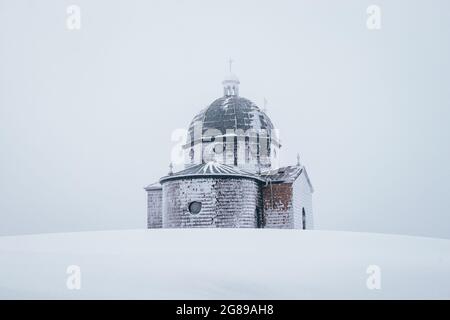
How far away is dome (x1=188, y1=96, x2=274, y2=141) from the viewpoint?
27594 mm

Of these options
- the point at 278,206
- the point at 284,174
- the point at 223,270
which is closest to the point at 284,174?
the point at 284,174

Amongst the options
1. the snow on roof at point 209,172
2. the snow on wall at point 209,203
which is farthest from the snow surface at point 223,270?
the snow on roof at point 209,172

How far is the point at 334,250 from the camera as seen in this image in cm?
1509

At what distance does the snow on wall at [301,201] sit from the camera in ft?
81.2

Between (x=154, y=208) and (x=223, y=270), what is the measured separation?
16.3 m

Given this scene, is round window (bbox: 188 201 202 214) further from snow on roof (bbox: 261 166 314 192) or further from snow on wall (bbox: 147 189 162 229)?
snow on wall (bbox: 147 189 162 229)

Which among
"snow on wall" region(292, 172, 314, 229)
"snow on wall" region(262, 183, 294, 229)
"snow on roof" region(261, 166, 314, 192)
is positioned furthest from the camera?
"snow on wall" region(292, 172, 314, 229)

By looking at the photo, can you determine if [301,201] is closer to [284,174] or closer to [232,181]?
[284,174]

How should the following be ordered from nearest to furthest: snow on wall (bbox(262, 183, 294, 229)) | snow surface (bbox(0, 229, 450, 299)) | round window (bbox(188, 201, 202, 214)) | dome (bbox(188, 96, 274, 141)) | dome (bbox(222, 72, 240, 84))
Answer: snow surface (bbox(0, 229, 450, 299)), round window (bbox(188, 201, 202, 214)), snow on wall (bbox(262, 183, 294, 229)), dome (bbox(188, 96, 274, 141)), dome (bbox(222, 72, 240, 84))

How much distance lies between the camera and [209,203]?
2167 cm

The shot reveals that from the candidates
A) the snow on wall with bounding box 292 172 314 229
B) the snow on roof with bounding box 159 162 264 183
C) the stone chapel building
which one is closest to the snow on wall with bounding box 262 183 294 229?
the stone chapel building

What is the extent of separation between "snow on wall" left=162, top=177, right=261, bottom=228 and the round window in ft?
0.46
